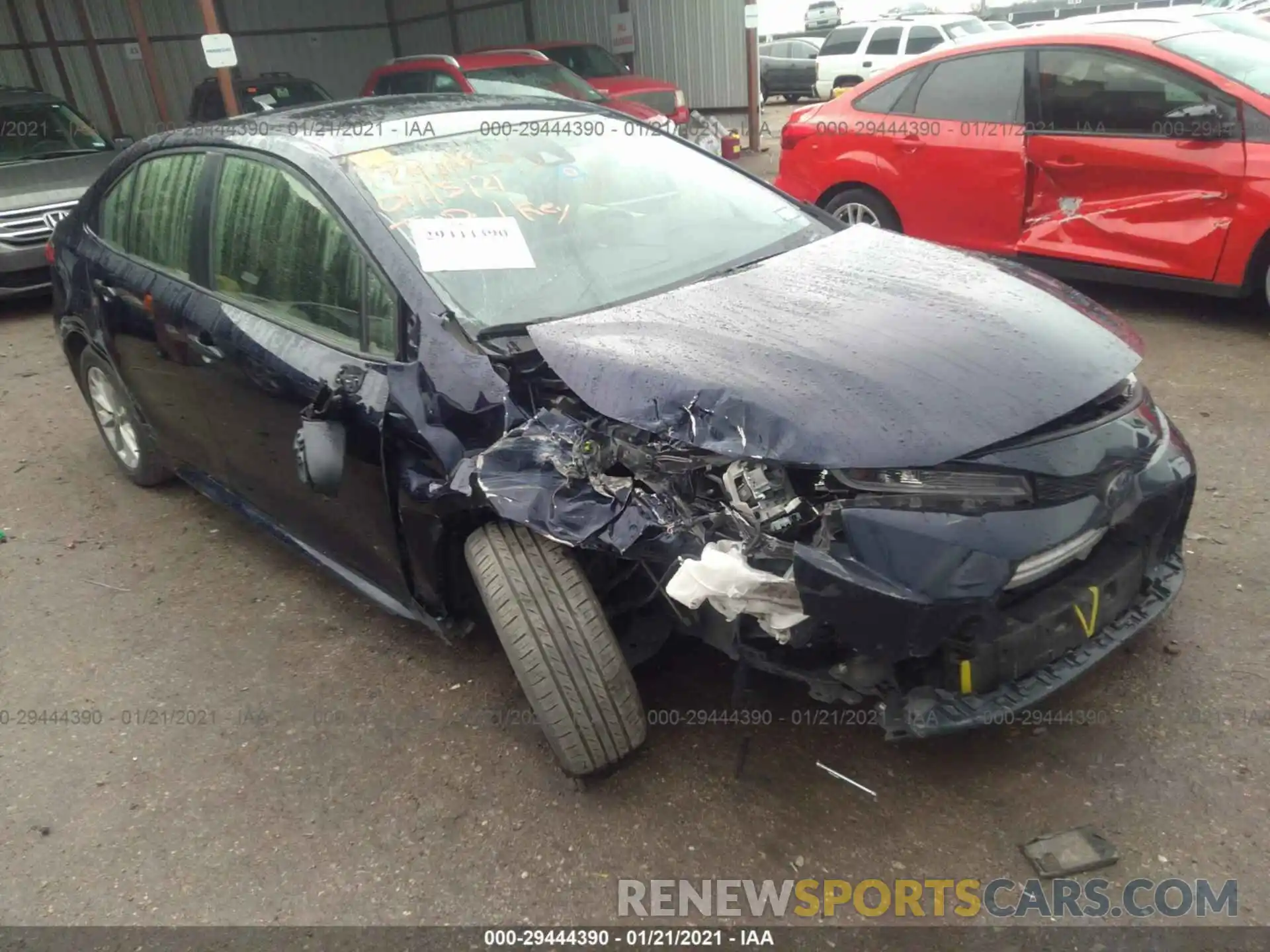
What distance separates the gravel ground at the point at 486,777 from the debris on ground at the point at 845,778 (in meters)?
0.02

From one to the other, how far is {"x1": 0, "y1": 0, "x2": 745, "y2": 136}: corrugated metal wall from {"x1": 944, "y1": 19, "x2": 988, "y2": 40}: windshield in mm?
3882

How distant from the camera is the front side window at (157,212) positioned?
11.1ft

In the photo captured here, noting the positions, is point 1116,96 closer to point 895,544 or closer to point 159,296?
point 895,544

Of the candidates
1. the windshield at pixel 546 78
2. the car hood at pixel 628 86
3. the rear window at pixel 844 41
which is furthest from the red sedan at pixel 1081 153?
the rear window at pixel 844 41

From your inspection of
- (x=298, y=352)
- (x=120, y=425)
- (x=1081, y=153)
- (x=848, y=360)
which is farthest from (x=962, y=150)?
(x=120, y=425)

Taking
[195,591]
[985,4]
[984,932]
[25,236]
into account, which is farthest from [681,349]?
[985,4]

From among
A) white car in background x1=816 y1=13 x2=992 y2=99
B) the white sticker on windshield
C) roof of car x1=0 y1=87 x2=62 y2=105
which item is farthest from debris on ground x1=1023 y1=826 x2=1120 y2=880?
white car in background x1=816 y1=13 x2=992 y2=99

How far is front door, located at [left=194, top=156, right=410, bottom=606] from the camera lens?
2.61m

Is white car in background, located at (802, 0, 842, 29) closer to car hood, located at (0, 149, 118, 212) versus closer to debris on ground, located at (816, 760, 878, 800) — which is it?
car hood, located at (0, 149, 118, 212)

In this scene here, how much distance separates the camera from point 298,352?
2.80m

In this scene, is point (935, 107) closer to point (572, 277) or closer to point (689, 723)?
point (572, 277)

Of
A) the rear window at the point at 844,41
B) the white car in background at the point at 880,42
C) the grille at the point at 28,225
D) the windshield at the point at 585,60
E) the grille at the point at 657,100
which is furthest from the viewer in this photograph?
the rear window at the point at 844,41

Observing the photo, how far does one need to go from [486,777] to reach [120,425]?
291 centimetres

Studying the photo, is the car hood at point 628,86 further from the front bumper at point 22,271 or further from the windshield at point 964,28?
the windshield at point 964,28
